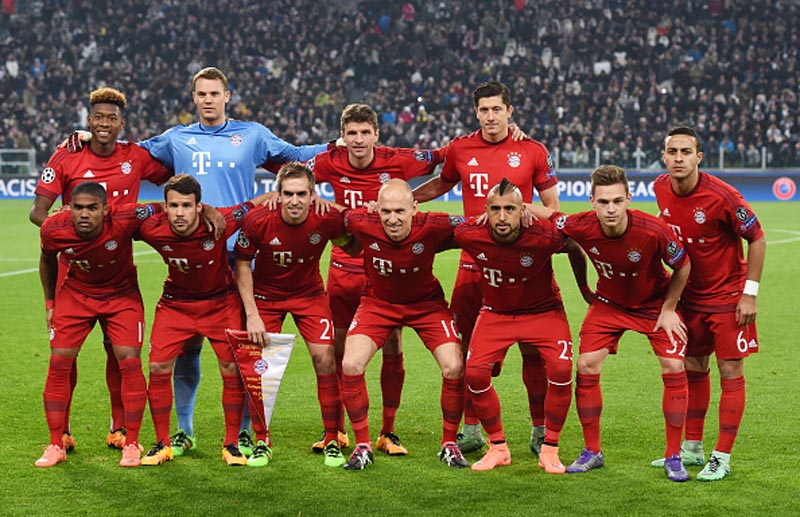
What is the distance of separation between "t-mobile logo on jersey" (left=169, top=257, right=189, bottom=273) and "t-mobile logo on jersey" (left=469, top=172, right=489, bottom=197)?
1938mm

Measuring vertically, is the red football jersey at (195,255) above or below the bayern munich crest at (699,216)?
below

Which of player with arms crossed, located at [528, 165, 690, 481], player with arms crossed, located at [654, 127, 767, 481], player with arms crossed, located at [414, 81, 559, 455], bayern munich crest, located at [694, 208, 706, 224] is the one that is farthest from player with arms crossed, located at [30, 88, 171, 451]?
bayern munich crest, located at [694, 208, 706, 224]

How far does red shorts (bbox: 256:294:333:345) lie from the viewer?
6.82m

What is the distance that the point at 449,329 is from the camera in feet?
22.2

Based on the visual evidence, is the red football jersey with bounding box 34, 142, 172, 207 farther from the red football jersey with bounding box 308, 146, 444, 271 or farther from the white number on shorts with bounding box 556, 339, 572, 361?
the white number on shorts with bounding box 556, 339, 572, 361

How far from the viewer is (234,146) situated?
7.38 m

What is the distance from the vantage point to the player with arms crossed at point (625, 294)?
6.14m

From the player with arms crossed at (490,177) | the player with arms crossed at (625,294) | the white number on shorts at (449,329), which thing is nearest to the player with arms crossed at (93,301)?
the white number on shorts at (449,329)

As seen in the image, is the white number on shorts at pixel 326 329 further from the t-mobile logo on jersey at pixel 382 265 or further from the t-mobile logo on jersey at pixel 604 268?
the t-mobile logo on jersey at pixel 604 268

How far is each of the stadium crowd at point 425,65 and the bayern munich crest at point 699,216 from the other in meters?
22.6

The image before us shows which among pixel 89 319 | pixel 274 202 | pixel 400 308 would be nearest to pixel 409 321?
pixel 400 308

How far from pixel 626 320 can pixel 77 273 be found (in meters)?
→ 3.32

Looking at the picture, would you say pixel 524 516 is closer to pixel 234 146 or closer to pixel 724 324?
pixel 724 324

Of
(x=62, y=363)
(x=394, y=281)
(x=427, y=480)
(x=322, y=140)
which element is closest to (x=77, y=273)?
(x=62, y=363)
